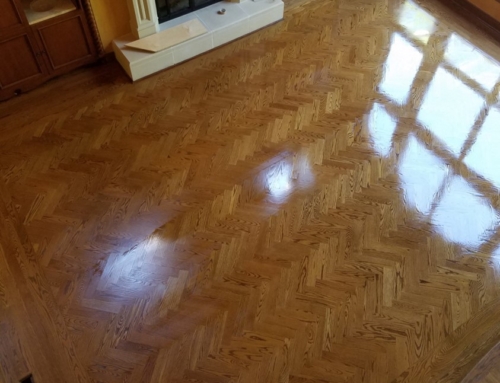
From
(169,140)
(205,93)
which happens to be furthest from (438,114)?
(169,140)

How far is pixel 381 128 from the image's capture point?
11.1 ft

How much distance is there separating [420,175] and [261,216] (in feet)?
3.79

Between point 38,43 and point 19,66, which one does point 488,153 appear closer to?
point 38,43

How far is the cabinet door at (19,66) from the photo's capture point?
3.31 meters

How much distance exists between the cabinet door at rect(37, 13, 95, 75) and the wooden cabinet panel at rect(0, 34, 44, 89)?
100 millimetres

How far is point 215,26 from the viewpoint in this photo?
395cm

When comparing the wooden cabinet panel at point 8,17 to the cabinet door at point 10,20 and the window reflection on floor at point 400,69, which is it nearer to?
the cabinet door at point 10,20

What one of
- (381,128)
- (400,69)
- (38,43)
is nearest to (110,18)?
(38,43)

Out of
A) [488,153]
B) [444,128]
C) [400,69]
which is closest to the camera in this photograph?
[488,153]

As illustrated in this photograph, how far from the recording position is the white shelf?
334 centimetres

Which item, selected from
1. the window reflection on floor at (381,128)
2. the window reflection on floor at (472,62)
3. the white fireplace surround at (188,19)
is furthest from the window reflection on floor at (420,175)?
the white fireplace surround at (188,19)

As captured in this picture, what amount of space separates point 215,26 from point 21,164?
199 cm

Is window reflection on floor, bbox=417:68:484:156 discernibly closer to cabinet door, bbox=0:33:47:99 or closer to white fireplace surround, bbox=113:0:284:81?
white fireplace surround, bbox=113:0:284:81

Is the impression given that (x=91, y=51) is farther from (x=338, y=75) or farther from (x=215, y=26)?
(x=338, y=75)
